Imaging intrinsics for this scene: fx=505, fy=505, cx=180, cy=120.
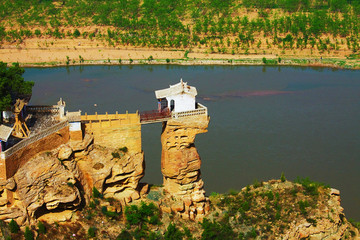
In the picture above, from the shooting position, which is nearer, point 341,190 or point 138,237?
point 138,237

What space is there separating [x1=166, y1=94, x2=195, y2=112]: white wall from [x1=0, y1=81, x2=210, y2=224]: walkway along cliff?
0.20ft

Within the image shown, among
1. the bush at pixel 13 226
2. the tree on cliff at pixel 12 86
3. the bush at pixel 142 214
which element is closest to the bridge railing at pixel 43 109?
the tree on cliff at pixel 12 86

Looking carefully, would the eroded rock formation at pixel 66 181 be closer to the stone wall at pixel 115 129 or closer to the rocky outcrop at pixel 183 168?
the stone wall at pixel 115 129

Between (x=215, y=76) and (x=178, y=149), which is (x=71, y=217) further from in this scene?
(x=215, y=76)

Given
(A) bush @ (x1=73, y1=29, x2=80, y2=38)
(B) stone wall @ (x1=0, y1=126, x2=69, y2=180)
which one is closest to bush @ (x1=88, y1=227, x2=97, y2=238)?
(B) stone wall @ (x1=0, y1=126, x2=69, y2=180)

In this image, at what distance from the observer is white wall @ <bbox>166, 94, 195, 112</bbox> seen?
31.0 m

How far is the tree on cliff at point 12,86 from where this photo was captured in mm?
28731

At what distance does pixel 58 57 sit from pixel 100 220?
52.7 meters

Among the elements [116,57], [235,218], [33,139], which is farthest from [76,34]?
[235,218]

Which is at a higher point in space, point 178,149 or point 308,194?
point 178,149

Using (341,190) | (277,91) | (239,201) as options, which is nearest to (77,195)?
(239,201)

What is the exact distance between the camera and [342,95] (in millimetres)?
61000

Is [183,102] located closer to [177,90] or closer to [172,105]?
[177,90]

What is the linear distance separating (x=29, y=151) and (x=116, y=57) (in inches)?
2049
